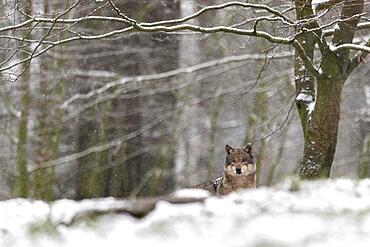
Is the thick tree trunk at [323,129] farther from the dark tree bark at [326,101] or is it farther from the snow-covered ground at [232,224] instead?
the snow-covered ground at [232,224]

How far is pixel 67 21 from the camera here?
34.2 ft

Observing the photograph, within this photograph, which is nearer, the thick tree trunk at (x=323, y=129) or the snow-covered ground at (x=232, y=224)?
the snow-covered ground at (x=232, y=224)

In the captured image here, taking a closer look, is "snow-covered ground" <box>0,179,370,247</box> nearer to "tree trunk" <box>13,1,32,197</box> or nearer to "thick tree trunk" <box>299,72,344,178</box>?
"thick tree trunk" <box>299,72,344,178</box>

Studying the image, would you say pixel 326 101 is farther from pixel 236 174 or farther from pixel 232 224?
pixel 232 224

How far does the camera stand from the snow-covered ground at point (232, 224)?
4039 mm

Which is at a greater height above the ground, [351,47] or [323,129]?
[351,47]

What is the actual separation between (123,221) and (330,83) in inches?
269

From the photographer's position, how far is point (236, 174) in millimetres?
10586

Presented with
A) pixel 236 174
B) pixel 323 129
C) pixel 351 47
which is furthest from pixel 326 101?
pixel 236 174

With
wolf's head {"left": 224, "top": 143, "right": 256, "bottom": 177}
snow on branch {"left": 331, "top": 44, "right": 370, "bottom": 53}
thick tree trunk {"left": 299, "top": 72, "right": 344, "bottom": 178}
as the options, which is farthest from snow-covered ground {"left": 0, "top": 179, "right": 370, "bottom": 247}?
thick tree trunk {"left": 299, "top": 72, "right": 344, "bottom": 178}

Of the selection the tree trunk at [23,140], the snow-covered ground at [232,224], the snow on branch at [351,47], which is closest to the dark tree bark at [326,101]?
the snow on branch at [351,47]

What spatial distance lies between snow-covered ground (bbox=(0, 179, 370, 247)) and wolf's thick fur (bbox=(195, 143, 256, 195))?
4.64 m

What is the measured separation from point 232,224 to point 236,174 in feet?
20.3

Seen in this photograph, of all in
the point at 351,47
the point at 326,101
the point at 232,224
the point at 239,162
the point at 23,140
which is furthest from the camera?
the point at 23,140
